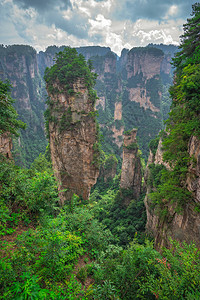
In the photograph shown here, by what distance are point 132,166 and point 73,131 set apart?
11599 mm

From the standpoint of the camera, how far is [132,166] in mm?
24125

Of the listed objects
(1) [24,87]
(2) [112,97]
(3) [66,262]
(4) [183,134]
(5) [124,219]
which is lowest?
(5) [124,219]

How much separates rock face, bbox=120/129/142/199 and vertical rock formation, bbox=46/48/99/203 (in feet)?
23.4

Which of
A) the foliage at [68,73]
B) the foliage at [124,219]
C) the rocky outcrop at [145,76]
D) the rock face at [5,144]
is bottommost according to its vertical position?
the foliage at [124,219]

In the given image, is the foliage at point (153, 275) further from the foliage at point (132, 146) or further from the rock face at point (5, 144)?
the foliage at point (132, 146)

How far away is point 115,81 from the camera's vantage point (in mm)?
75375

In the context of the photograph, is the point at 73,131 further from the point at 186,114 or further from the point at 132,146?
the point at 186,114

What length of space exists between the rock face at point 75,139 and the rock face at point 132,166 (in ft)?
23.5

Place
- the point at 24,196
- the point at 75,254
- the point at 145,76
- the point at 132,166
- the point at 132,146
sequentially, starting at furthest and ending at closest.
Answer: the point at 145,76 → the point at 132,166 → the point at 132,146 → the point at 24,196 → the point at 75,254

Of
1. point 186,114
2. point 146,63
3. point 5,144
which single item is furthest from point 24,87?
point 186,114

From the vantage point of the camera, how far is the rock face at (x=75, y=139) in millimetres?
17031

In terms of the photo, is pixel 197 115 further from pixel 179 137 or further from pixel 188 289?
pixel 188 289

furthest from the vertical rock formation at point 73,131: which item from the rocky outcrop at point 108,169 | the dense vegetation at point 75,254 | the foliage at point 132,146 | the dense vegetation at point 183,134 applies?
the rocky outcrop at point 108,169

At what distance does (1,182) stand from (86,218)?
3.70m
